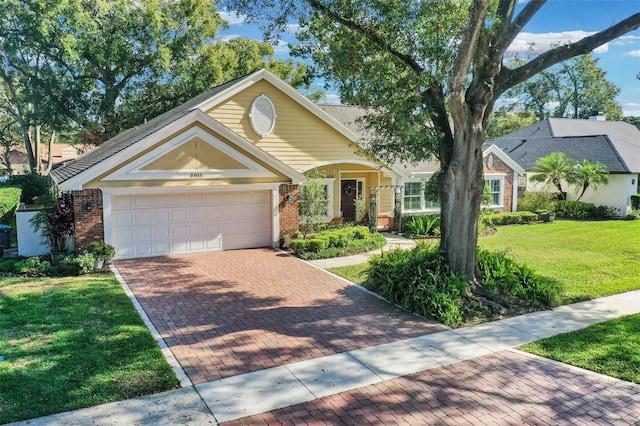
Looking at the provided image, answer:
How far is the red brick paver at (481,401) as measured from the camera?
5.83 meters

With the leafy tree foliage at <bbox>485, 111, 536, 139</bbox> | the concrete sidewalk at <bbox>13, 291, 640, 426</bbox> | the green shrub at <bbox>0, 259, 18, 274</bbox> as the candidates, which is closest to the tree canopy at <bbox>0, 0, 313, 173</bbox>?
the green shrub at <bbox>0, 259, 18, 274</bbox>

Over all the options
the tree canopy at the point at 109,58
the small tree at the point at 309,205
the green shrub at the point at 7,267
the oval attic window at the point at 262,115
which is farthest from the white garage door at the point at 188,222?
the tree canopy at the point at 109,58

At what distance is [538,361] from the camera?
25.0ft

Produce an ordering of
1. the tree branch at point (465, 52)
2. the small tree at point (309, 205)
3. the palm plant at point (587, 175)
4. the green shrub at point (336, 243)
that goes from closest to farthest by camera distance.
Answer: the tree branch at point (465, 52) → the green shrub at point (336, 243) → the small tree at point (309, 205) → the palm plant at point (587, 175)

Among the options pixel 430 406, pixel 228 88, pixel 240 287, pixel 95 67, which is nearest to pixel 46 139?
pixel 95 67

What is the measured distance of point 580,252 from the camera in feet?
53.4

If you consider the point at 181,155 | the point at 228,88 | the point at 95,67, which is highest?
the point at 95,67

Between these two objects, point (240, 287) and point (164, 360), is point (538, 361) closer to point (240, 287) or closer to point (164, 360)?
point (164, 360)

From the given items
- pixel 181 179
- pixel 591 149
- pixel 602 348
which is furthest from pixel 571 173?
pixel 181 179

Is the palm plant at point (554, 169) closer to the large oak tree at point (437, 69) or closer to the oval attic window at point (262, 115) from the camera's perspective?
the oval attic window at point (262, 115)

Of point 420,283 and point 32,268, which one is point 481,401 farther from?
point 32,268

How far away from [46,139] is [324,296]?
53.3 m

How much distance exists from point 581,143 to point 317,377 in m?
29.1

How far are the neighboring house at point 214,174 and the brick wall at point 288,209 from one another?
0.12 feet
